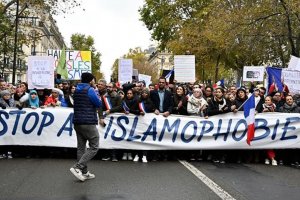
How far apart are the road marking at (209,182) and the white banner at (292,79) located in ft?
13.4

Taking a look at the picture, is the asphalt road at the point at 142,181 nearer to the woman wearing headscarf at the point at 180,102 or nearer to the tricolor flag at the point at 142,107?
the tricolor flag at the point at 142,107

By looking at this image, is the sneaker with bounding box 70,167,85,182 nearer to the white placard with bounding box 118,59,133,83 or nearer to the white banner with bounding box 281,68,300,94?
the white banner with bounding box 281,68,300,94

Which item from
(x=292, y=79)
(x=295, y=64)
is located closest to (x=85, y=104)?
(x=292, y=79)

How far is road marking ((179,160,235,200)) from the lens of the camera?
717 cm

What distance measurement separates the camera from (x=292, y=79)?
12789mm

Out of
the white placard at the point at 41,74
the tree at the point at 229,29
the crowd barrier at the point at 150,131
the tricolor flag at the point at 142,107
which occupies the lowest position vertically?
the crowd barrier at the point at 150,131

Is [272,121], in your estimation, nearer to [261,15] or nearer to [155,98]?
[155,98]

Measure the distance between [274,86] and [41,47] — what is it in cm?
9512

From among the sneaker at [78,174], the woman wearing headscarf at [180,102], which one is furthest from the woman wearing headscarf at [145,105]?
the sneaker at [78,174]

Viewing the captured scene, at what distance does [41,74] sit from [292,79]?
622 centimetres

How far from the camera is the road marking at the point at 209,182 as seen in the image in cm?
717

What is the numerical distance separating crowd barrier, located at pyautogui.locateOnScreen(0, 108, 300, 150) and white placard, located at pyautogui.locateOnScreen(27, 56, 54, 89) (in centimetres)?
123

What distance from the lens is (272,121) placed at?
36.2ft

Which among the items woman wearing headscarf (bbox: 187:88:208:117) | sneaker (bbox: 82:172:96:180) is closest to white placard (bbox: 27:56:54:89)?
woman wearing headscarf (bbox: 187:88:208:117)
